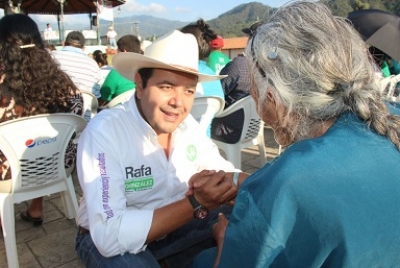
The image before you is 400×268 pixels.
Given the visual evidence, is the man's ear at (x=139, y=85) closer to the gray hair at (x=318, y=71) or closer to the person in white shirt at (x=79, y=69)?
the gray hair at (x=318, y=71)

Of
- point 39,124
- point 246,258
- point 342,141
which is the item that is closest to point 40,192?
point 39,124

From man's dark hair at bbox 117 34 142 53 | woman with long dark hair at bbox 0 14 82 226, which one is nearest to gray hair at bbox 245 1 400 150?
woman with long dark hair at bbox 0 14 82 226

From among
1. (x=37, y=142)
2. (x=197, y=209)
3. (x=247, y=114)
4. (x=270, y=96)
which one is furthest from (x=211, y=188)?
(x=247, y=114)

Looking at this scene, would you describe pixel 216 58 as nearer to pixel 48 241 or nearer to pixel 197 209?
pixel 48 241

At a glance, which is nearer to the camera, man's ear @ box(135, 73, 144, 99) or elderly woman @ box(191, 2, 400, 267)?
elderly woman @ box(191, 2, 400, 267)

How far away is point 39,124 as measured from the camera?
2420 mm

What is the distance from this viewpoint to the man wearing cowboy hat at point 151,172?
162 cm

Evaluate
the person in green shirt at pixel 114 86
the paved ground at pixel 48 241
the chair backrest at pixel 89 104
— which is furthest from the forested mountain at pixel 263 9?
the paved ground at pixel 48 241

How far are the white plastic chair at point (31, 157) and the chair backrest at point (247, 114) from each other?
1656 millimetres

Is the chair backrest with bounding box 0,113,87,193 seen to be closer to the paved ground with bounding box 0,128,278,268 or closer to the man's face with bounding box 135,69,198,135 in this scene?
the paved ground with bounding box 0,128,278,268

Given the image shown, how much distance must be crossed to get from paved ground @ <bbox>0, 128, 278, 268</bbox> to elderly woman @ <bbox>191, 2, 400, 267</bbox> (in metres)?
2.06

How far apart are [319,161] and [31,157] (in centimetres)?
211

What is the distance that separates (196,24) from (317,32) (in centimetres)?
370

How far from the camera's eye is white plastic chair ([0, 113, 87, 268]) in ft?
7.67
